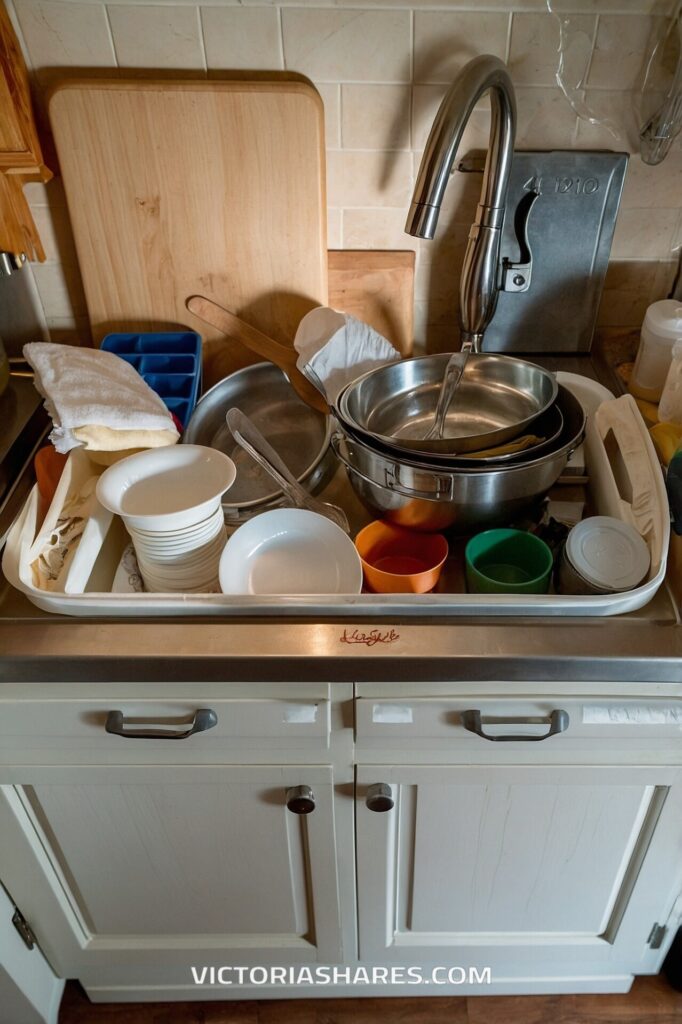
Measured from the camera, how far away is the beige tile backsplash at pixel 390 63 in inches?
38.4

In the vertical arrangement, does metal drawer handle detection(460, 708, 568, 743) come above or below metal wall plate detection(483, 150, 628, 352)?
below

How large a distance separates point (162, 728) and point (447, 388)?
1.82 feet

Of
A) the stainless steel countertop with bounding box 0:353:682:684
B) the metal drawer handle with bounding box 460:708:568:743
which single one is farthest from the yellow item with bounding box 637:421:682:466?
Result: the metal drawer handle with bounding box 460:708:568:743

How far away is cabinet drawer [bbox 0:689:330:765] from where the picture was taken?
848 mm

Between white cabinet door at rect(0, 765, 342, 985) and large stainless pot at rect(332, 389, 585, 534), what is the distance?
330 mm

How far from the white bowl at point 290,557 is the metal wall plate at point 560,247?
48 cm

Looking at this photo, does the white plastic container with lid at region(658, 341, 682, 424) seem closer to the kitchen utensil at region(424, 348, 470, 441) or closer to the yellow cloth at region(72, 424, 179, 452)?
the kitchen utensil at region(424, 348, 470, 441)

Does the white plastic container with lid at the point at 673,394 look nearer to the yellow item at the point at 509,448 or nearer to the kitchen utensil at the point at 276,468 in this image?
the yellow item at the point at 509,448

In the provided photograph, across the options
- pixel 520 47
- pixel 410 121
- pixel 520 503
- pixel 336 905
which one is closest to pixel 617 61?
pixel 520 47

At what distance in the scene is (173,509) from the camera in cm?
93

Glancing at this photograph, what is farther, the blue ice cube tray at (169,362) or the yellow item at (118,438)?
the blue ice cube tray at (169,362)

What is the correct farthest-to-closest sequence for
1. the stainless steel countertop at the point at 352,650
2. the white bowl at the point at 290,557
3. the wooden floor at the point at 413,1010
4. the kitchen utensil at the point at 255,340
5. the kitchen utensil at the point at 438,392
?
the wooden floor at the point at 413,1010, the kitchen utensil at the point at 255,340, the kitchen utensil at the point at 438,392, the white bowl at the point at 290,557, the stainless steel countertop at the point at 352,650

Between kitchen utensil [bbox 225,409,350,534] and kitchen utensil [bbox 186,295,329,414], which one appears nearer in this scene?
kitchen utensil [bbox 225,409,350,534]

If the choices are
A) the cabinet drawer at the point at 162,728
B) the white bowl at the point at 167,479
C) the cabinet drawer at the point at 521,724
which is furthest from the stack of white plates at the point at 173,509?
the cabinet drawer at the point at 521,724
